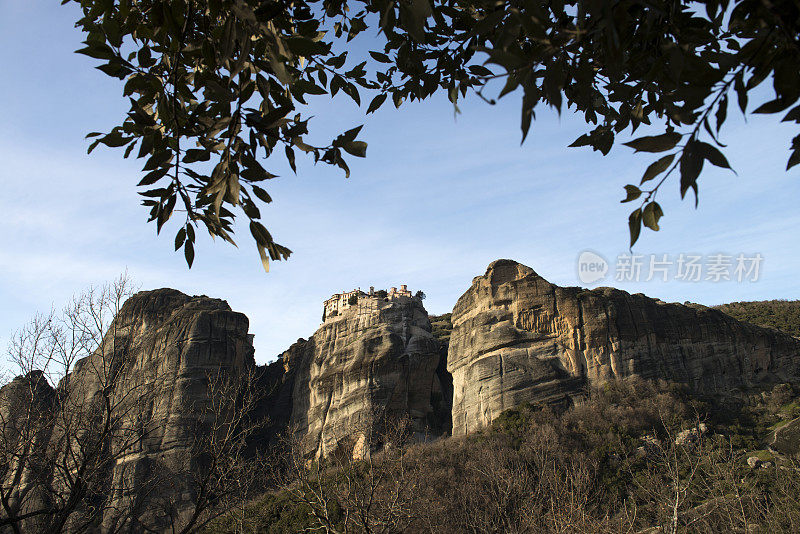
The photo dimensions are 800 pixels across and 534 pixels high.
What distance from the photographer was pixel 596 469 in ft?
94.1

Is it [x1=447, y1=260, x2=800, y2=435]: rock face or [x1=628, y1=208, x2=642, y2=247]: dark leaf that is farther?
[x1=447, y1=260, x2=800, y2=435]: rock face

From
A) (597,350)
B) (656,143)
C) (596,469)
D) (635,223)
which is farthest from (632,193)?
(597,350)

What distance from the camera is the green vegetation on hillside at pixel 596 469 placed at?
2100 centimetres

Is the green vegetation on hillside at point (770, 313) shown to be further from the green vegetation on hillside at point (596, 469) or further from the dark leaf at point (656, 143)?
the dark leaf at point (656, 143)

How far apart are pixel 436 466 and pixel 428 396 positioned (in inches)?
491

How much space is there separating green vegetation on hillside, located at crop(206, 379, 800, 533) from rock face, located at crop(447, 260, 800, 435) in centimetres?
175

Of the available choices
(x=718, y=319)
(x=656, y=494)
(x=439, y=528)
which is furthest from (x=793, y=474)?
(x=718, y=319)

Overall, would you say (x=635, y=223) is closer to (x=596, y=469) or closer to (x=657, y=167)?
(x=657, y=167)

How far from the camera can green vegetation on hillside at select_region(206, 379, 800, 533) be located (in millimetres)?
21000

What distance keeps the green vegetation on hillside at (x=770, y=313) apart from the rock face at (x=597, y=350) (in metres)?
7.80

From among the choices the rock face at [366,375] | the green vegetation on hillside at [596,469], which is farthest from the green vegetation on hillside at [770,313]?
the rock face at [366,375]

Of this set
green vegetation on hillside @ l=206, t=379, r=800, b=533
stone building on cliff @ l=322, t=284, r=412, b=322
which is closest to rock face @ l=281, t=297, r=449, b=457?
stone building on cliff @ l=322, t=284, r=412, b=322

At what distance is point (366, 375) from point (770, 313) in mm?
38571

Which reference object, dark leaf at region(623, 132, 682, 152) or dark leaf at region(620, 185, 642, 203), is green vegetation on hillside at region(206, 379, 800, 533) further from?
dark leaf at region(623, 132, 682, 152)
